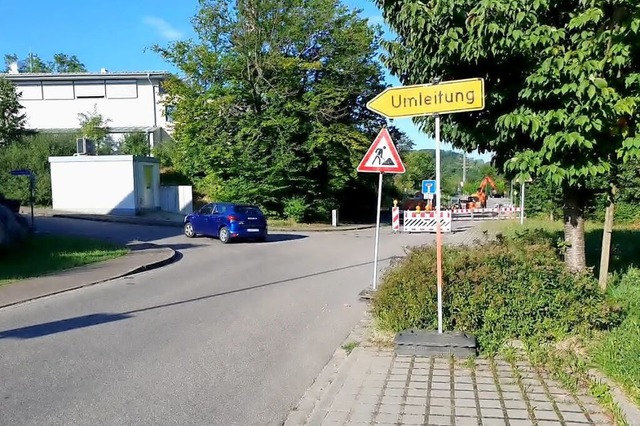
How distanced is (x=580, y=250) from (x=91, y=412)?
20.8 ft

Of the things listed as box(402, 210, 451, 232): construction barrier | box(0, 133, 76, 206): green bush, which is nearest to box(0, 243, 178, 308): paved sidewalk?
box(402, 210, 451, 232): construction barrier

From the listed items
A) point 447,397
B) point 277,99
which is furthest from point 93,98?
point 447,397

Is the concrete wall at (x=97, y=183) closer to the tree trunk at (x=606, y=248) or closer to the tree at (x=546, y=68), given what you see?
the tree at (x=546, y=68)

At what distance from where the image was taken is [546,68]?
5.86m

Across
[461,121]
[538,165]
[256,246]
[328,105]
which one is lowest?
[256,246]

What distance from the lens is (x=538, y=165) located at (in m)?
6.63

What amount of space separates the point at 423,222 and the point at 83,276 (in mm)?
17778

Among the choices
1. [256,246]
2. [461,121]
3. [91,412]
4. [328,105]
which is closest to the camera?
[91,412]

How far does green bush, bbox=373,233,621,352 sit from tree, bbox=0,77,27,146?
39712 mm

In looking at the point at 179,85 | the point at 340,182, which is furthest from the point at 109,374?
the point at 179,85

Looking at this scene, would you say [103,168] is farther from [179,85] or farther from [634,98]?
[634,98]

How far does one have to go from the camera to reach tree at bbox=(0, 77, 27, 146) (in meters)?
39.5

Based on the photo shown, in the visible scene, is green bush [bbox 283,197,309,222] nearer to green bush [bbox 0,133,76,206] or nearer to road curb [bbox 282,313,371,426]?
green bush [bbox 0,133,76,206]

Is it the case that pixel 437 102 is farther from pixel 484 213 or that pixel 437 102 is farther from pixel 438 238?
pixel 484 213
